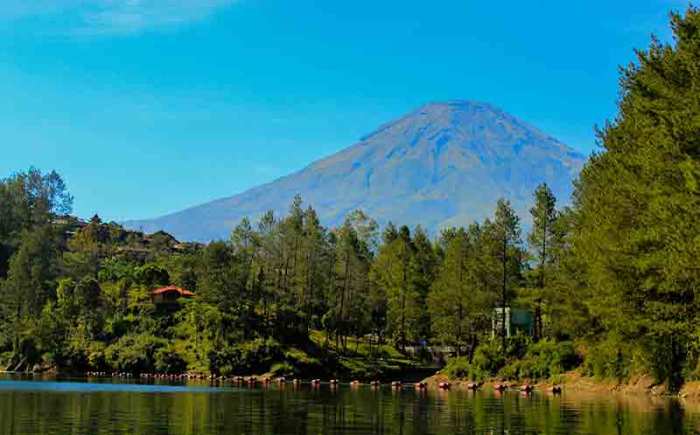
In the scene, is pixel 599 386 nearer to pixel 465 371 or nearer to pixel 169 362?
pixel 465 371

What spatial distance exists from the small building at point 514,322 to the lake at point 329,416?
39035 millimetres

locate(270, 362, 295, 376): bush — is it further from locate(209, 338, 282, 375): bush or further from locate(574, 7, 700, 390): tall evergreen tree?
locate(574, 7, 700, 390): tall evergreen tree

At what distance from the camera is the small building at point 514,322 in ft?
279

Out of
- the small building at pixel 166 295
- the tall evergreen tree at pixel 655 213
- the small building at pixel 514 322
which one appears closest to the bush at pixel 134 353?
the small building at pixel 166 295

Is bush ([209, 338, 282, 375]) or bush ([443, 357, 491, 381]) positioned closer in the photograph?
bush ([443, 357, 491, 381])

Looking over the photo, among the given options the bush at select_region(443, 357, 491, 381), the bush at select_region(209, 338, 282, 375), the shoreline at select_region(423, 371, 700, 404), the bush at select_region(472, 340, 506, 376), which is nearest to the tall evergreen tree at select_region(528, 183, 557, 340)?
the bush at select_region(472, 340, 506, 376)

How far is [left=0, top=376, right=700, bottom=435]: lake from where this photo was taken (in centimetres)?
2695

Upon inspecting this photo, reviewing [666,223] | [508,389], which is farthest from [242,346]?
[666,223]

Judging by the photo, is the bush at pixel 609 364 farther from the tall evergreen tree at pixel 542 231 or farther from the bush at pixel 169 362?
the bush at pixel 169 362

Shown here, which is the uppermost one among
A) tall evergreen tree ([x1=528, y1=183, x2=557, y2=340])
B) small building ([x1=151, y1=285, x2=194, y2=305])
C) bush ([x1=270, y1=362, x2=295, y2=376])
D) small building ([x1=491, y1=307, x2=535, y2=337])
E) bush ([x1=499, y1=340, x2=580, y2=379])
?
tall evergreen tree ([x1=528, y1=183, x2=557, y2=340])

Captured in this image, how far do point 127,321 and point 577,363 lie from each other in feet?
179

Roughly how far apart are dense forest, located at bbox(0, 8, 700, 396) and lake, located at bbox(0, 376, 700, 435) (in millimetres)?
5123

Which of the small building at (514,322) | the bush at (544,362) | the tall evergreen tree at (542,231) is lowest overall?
the bush at (544,362)

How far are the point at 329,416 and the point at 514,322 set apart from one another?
5523cm
